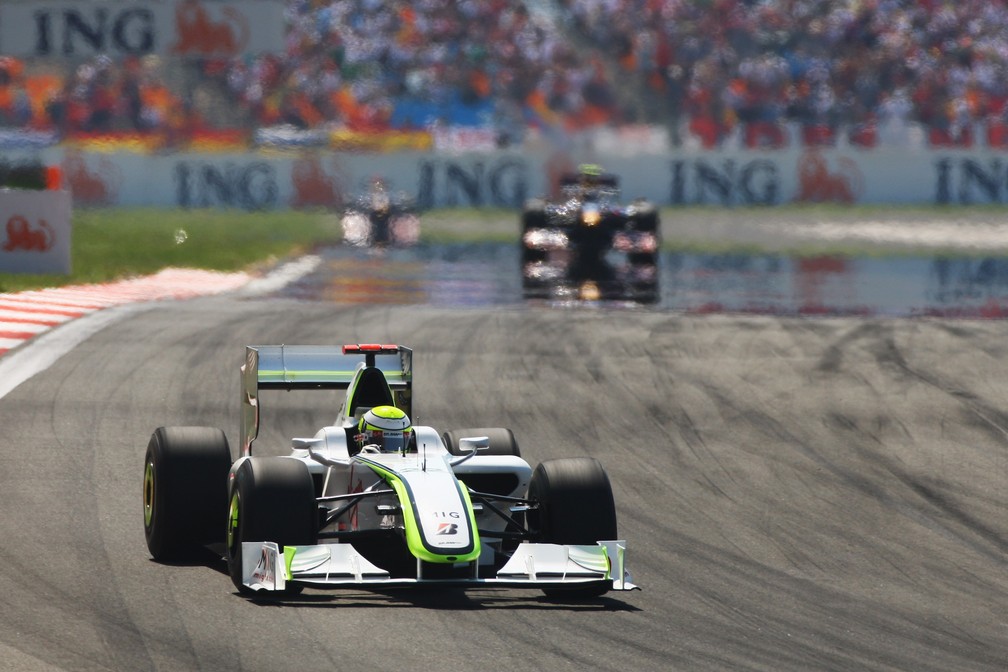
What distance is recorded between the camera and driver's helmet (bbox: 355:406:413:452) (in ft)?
23.7

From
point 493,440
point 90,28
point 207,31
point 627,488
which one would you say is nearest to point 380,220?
point 207,31

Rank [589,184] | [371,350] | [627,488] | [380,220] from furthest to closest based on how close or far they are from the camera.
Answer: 1. [380,220]
2. [589,184]
3. [627,488]
4. [371,350]

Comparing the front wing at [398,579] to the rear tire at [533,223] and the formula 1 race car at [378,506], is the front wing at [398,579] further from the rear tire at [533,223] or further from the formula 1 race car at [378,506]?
the rear tire at [533,223]

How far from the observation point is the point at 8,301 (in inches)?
602

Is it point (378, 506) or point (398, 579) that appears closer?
point (398, 579)

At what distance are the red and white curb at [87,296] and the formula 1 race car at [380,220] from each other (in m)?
7.52

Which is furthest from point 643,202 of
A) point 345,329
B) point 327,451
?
point 327,451

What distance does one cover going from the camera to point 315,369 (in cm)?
816

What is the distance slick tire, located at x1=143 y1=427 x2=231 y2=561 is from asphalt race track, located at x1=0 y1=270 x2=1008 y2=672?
16cm

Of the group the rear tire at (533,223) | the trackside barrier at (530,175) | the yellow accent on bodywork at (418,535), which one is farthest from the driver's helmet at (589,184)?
the yellow accent on bodywork at (418,535)

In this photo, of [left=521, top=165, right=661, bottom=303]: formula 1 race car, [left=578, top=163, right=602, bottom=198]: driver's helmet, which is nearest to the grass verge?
[left=521, top=165, right=661, bottom=303]: formula 1 race car

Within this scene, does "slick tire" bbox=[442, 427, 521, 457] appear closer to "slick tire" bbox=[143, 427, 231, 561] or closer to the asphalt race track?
the asphalt race track

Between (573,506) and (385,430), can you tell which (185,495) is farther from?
(573,506)

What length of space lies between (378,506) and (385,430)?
46 cm
